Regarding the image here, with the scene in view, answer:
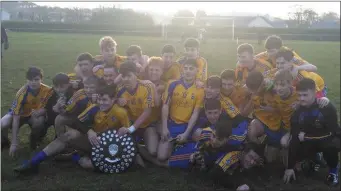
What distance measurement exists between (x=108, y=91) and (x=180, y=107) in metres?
0.95

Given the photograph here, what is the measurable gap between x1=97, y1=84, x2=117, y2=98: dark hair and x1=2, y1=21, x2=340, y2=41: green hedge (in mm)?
28859

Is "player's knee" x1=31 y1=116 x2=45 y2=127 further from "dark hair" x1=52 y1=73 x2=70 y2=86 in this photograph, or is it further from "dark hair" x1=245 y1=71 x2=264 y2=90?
"dark hair" x1=245 y1=71 x2=264 y2=90

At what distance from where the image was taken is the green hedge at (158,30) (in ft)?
117

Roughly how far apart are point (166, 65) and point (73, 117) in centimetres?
157

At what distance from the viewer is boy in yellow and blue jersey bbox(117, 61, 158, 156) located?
496cm

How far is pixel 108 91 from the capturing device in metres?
4.77

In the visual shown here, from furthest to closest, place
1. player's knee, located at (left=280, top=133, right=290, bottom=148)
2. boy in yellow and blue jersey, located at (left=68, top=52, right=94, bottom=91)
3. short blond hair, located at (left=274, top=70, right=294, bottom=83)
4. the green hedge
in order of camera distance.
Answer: the green hedge → boy in yellow and blue jersey, located at (left=68, top=52, right=94, bottom=91) → player's knee, located at (left=280, top=133, right=290, bottom=148) → short blond hair, located at (left=274, top=70, right=294, bottom=83)

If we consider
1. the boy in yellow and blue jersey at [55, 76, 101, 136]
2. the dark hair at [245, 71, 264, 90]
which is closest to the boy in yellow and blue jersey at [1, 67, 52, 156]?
the boy in yellow and blue jersey at [55, 76, 101, 136]

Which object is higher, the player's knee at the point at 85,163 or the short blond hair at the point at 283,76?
the short blond hair at the point at 283,76

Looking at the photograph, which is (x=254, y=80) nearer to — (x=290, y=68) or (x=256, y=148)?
(x=290, y=68)

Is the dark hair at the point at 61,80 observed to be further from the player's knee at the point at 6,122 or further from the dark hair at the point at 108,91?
the player's knee at the point at 6,122

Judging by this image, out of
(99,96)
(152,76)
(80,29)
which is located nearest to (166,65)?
(152,76)

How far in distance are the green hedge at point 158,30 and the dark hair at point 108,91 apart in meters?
28.9

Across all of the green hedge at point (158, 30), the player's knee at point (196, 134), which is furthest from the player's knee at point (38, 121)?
the green hedge at point (158, 30)
